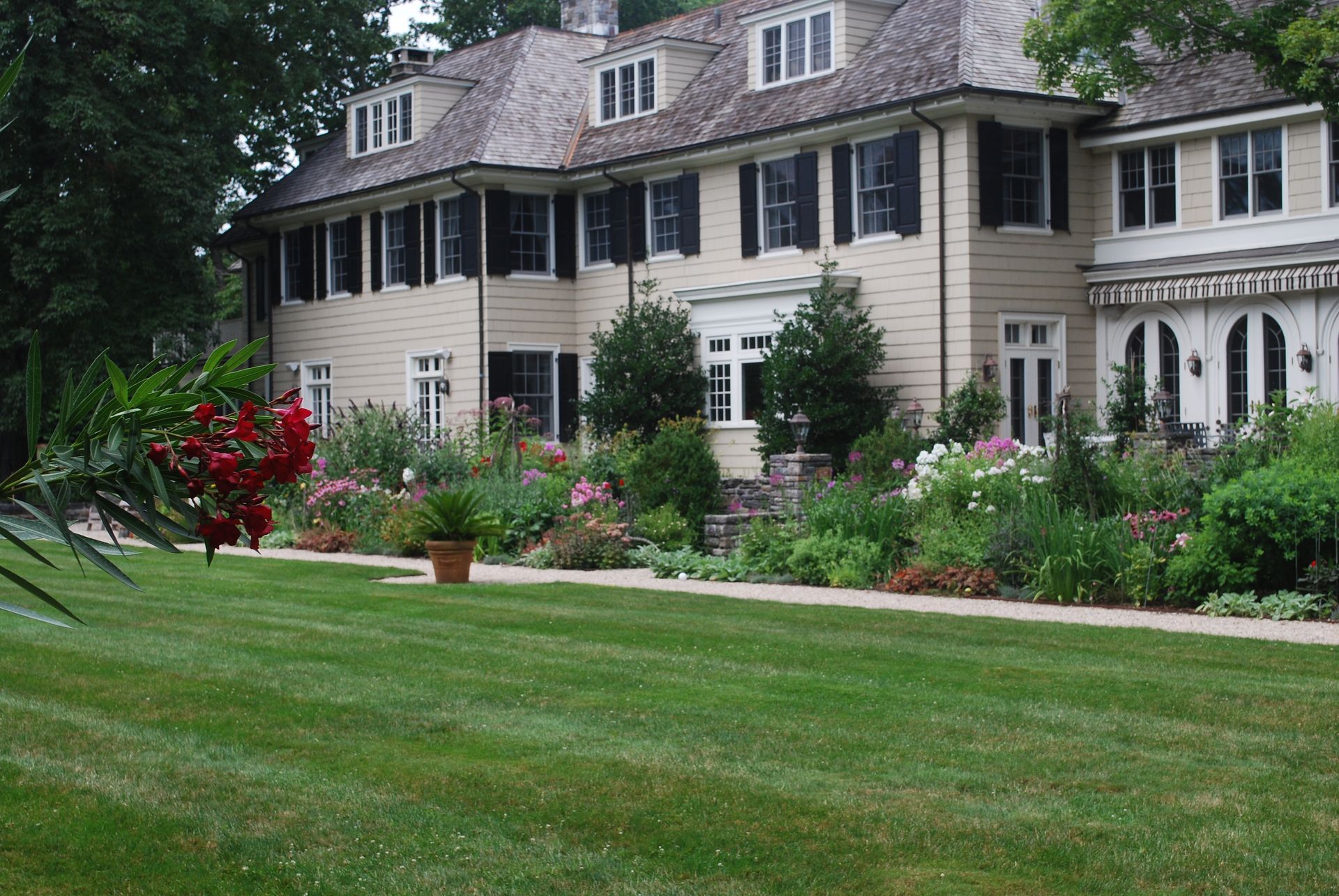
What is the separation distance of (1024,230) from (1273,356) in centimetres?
379

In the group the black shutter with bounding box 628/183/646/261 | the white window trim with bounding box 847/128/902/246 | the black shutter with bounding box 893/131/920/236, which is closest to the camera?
the black shutter with bounding box 893/131/920/236

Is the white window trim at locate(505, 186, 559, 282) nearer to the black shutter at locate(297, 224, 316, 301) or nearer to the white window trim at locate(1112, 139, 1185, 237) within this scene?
the black shutter at locate(297, 224, 316, 301)

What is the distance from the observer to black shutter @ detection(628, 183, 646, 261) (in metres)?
26.5

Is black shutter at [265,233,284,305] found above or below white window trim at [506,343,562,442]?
above

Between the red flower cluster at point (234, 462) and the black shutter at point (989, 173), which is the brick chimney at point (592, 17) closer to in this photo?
the black shutter at point (989, 173)

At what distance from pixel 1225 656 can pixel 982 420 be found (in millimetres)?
10779

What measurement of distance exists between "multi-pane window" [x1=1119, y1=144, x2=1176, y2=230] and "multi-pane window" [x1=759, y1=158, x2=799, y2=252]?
194 inches

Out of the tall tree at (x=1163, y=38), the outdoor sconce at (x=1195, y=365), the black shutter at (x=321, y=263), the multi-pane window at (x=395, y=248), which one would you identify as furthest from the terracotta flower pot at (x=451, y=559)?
the black shutter at (x=321, y=263)

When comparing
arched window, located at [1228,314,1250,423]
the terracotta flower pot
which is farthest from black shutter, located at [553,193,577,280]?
the terracotta flower pot

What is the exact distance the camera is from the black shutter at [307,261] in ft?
104

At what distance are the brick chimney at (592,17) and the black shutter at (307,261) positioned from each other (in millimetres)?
7066

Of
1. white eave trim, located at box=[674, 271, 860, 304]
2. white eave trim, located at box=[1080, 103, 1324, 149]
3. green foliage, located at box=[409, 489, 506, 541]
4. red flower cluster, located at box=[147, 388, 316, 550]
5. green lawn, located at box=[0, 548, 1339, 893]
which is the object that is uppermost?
white eave trim, located at box=[1080, 103, 1324, 149]

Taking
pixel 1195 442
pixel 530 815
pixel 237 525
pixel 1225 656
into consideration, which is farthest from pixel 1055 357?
pixel 237 525

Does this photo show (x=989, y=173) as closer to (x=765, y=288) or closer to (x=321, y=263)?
(x=765, y=288)
